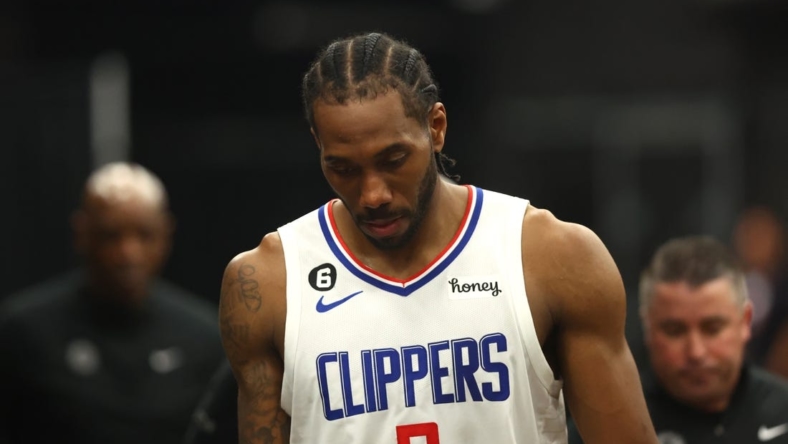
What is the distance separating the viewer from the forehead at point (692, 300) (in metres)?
4.24

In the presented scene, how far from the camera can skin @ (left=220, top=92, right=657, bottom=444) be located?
3.09 m

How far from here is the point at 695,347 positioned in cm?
421

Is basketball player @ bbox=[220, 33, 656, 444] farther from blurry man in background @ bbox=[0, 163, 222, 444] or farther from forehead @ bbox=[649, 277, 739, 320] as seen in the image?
blurry man in background @ bbox=[0, 163, 222, 444]

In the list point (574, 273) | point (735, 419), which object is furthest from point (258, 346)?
point (735, 419)

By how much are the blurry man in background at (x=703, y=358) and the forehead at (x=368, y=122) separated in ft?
4.84

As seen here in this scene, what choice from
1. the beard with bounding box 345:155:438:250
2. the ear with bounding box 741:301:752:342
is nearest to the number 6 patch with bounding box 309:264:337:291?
the beard with bounding box 345:155:438:250

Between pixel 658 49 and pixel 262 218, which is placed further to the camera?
pixel 658 49

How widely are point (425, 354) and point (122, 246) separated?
3027 millimetres

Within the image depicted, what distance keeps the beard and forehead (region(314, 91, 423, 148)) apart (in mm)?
123

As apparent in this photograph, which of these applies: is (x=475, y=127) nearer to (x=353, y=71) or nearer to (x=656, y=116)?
(x=656, y=116)

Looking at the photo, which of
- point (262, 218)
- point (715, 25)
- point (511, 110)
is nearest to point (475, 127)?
point (511, 110)

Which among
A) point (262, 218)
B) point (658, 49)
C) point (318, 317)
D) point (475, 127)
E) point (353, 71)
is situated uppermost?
point (658, 49)

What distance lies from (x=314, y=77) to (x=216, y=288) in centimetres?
683

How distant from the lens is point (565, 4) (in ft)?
41.3
